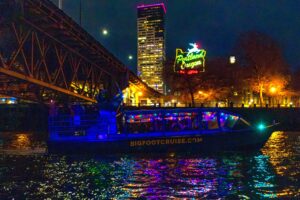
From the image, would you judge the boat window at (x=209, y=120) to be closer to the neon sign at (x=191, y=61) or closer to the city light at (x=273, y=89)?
the neon sign at (x=191, y=61)

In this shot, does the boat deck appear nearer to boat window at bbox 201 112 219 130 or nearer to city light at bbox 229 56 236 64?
boat window at bbox 201 112 219 130


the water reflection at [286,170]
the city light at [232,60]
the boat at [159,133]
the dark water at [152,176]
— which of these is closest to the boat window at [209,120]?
the boat at [159,133]

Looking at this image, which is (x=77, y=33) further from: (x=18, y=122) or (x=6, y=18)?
(x=18, y=122)

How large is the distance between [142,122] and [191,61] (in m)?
47.1

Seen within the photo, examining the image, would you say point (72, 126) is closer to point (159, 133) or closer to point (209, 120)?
point (159, 133)

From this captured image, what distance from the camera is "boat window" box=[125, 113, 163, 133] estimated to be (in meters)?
26.6

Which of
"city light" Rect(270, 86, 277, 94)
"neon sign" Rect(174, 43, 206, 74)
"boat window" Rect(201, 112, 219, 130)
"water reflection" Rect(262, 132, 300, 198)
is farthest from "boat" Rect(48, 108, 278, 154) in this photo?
"city light" Rect(270, 86, 277, 94)

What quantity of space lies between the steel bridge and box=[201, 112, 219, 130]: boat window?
6554 millimetres

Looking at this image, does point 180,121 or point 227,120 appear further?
point 180,121

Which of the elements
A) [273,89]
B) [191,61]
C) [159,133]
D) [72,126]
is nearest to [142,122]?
[159,133]

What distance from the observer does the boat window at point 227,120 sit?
2580 cm

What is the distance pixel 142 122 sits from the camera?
26781 mm

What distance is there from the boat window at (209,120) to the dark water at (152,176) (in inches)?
91.5

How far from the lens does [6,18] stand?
27.7 m
